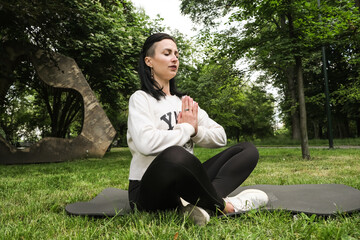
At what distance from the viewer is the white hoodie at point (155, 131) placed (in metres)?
1.85

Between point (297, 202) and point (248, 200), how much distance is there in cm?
54

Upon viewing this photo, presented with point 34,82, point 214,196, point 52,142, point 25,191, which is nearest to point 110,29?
point 52,142

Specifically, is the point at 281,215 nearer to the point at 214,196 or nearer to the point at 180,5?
the point at 214,196

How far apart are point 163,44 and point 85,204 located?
67.3 inches

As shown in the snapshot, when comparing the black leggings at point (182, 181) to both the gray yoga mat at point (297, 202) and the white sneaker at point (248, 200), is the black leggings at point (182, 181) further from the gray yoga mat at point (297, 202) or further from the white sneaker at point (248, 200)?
the gray yoga mat at point (297, 202)

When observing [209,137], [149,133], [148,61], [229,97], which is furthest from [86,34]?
[229,97]

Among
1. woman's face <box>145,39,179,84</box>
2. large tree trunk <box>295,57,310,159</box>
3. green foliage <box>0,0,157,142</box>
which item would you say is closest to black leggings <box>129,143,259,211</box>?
woman's face <box>145,39,179,84</box>

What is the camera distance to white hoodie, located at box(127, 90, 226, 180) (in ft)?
6.06

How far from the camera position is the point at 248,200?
7.32ft

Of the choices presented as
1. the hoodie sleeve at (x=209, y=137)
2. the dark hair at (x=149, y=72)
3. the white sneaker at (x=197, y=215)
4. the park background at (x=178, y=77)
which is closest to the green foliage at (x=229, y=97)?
the park background at (x=178, y=77)

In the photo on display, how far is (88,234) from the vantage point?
1.74 m

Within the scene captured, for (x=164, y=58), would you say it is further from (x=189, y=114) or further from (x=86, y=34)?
(x=86, y=34)

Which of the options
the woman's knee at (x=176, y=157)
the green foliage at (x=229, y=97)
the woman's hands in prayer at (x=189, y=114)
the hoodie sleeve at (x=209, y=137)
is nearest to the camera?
the woman's knee at (x=176, y=157)

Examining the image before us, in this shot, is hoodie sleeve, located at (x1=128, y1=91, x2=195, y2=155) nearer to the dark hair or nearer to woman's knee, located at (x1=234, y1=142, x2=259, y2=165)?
the dark hair
